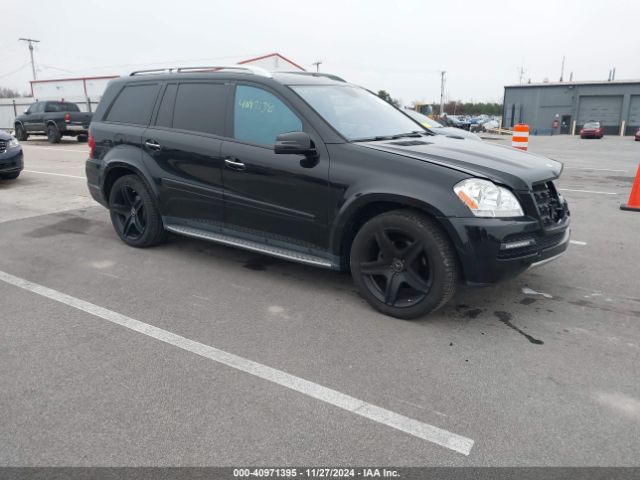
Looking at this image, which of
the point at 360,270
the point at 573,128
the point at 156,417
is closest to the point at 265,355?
the point at 156,417

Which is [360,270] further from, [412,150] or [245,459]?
[245,459]

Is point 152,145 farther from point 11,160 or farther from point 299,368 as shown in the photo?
point 11,160

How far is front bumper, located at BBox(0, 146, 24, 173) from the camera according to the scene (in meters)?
9.59

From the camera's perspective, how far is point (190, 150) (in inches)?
190

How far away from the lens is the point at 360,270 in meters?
3.96

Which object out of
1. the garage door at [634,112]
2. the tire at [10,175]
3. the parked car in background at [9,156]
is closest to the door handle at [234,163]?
the parked car in background at [9,156]

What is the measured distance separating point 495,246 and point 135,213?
388 centimetres

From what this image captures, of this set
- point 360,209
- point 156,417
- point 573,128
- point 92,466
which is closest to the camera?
point 92,466

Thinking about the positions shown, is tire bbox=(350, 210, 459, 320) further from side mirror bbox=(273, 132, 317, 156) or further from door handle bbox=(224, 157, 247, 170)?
door handle bbox=(224, 157, 247, 170)

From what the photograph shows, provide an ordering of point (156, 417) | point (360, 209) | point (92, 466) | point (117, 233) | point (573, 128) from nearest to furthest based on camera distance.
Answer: point (92, 466), point (156, 417), point (360, 209), point (117, 233), point (573, 128)

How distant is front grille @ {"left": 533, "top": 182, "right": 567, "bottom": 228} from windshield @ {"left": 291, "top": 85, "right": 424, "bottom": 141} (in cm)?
136

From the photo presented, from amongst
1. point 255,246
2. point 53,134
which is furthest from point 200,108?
point 53,134

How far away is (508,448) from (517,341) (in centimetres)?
119

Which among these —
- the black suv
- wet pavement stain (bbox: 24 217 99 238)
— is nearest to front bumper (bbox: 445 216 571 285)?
the black suv
